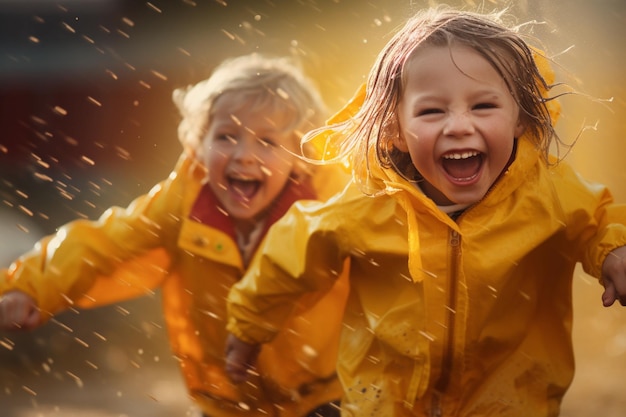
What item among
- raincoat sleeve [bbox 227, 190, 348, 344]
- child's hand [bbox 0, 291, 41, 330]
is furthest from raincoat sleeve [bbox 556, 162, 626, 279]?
child's hand [bbox 0, 291, 41, 330]

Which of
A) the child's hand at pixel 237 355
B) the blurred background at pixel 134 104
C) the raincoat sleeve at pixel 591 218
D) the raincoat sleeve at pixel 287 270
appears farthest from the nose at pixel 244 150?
the blurred background at pixel 134 104

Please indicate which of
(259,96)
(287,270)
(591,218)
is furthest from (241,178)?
(591,218)

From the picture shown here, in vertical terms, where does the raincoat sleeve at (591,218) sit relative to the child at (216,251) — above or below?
above

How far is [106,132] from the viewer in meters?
6.78

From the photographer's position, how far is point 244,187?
277cm

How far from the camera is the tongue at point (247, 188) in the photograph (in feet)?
9.05

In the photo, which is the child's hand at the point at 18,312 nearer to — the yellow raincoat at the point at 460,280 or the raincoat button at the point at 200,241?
the raincoat button at the point at 200,241

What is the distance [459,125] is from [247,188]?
0.94 meters

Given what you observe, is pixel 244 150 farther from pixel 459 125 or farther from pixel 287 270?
pixel 459 125

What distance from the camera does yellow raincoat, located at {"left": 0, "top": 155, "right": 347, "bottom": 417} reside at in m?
2.74

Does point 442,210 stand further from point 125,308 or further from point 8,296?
point 125,308

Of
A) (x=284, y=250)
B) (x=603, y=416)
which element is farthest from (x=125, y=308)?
(x=284, y=250)

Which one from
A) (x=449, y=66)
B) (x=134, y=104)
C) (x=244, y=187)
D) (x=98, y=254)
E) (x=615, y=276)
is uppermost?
(x=449, y=66)

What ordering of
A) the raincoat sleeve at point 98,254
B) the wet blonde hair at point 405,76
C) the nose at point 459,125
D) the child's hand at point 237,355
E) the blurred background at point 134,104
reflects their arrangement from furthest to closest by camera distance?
1. the blurred background at point 134,104
2. the raincoat sleeve at point 98,254
3. the child's hand at point 237,355
4. the wet blonde hair at point 405,76
5. the nose at point 459,125
